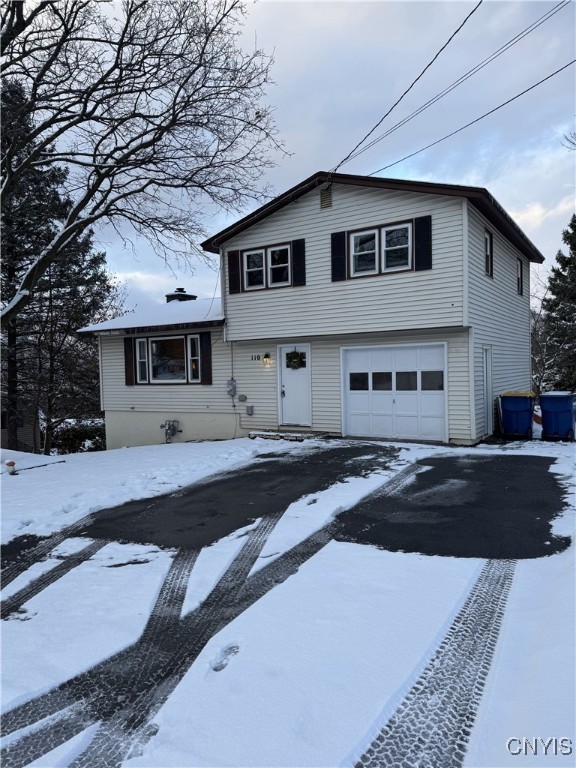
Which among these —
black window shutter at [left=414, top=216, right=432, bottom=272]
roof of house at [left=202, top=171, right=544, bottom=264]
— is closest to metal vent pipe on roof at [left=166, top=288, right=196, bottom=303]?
roof of house at [left=202, top=171, right=544, bottom=264]

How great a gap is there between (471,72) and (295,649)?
1083 centimetres

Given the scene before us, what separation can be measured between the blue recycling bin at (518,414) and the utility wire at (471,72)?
6946 millimetres

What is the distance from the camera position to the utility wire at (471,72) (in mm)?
8242

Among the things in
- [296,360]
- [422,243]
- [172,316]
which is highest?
[422,243]

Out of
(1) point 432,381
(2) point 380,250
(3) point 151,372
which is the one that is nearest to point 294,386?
(1) point 432,381

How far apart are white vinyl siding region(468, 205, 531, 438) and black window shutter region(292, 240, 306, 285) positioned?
4.07 meters

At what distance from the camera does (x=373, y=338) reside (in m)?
11.9

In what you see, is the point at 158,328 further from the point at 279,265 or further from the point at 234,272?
the point at 279,265

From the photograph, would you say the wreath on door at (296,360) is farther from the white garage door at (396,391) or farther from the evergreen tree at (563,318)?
the evergreen tree at (563,318)

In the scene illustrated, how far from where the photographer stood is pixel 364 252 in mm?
11547

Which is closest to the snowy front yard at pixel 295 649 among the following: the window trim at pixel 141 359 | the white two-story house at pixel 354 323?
the white two-story house at pixel 354 323

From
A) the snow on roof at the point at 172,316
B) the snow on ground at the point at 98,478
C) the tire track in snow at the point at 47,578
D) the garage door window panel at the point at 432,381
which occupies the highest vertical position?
the snow on roof at the point at 172,316

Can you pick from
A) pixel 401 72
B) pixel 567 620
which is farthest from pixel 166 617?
pixel 401 72

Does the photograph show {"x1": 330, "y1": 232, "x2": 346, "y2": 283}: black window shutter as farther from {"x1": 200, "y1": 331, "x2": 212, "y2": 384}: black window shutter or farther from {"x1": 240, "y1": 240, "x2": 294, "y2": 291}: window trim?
{"x1": 200, "y1": 331, "x2": 212, "y2": 384}: black window shutter
